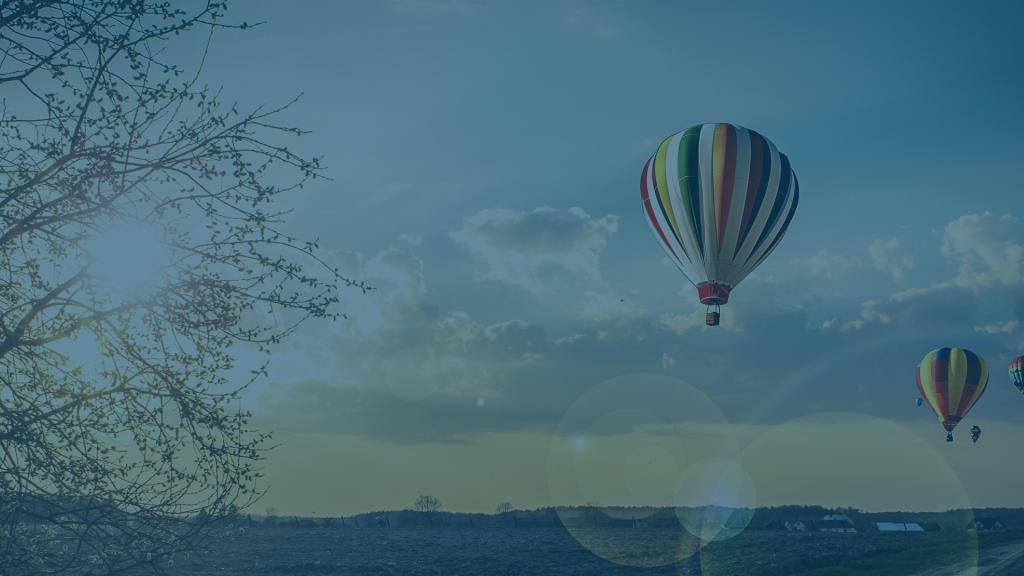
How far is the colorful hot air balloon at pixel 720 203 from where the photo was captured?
3425cm

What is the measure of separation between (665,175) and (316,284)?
29285 mm

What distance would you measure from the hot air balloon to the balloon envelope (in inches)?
534

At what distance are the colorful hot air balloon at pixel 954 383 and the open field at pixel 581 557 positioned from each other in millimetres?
9530

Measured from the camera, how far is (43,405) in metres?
8.32

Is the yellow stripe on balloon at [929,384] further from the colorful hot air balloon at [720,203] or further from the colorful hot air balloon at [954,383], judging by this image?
the colorful hot air balloon at [720,203]

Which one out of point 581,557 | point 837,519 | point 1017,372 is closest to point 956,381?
point 1017,372

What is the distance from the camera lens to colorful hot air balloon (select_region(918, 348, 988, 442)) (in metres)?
62.7

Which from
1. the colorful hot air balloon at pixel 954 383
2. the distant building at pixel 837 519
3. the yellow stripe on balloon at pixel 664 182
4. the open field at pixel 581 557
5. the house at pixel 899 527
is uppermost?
the yellow stripe on balloon at pixel 664 182

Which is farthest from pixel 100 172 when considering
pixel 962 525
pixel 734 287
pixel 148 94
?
pixel 962 525

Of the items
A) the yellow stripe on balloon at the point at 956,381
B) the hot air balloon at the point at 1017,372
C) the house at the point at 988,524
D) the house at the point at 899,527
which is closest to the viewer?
the yellow stripe on balloon at the point at 956,381

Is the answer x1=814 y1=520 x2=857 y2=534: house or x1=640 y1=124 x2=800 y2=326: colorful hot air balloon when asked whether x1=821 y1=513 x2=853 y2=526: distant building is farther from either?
x1=640 y1=124 x2=800 y2=326: colorful hot air balloon

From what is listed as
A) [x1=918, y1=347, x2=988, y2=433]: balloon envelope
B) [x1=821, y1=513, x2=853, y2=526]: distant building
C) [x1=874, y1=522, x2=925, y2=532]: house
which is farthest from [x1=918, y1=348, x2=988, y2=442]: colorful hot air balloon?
[x1=821, y1=513, x2=853, y2=526]: distant building

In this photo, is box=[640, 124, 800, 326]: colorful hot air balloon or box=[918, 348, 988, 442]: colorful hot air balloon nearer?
box=[640, 124, 800, 326]: colorful hot air balloon

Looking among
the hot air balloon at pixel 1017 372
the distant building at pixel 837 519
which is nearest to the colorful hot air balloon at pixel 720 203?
the hot air balloon at pixel 1017 372
